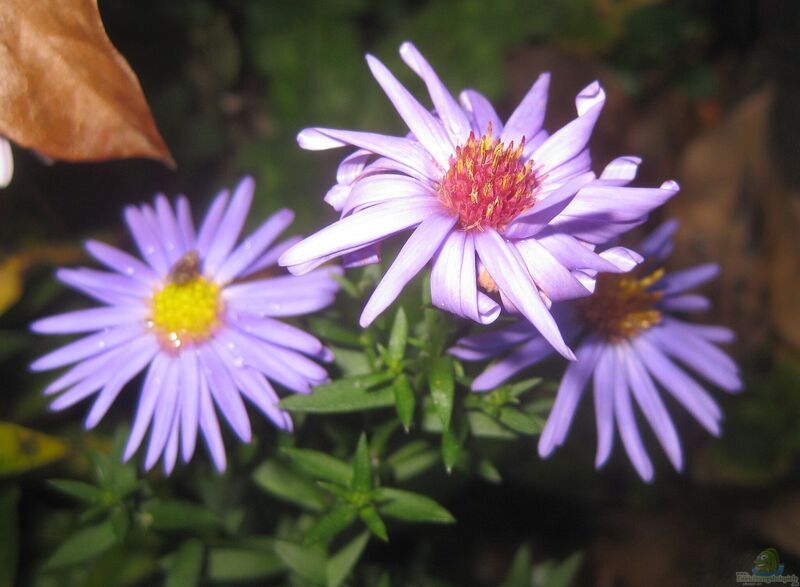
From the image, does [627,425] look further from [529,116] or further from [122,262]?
[122,262]

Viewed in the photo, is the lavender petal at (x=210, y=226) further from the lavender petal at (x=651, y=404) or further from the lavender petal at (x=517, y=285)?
the lavender petal at (x=651, y=404)

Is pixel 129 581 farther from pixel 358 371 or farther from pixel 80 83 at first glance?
pixel 80 83

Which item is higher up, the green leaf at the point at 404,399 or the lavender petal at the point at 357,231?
the lavender petal at the point at 357,231

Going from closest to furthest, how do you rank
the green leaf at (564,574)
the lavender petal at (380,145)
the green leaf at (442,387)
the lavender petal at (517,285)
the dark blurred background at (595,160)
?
the lavender petal at (517,285), the lavender petal at (380,145), the green leaf at (442,387), the green leaf at (564,574), the dark blurred background at (595,160)

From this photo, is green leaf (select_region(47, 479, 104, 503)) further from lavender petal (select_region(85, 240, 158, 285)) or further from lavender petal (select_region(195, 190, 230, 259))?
lavender petal (select_region(195, 190, 230, 259))

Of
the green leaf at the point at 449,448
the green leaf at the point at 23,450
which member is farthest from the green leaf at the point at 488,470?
the green leaf at the point at 23,450

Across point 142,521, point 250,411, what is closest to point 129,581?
point 142,521

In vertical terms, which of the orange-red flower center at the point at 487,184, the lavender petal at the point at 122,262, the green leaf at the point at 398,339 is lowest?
the green leaf at the point at 398,339
